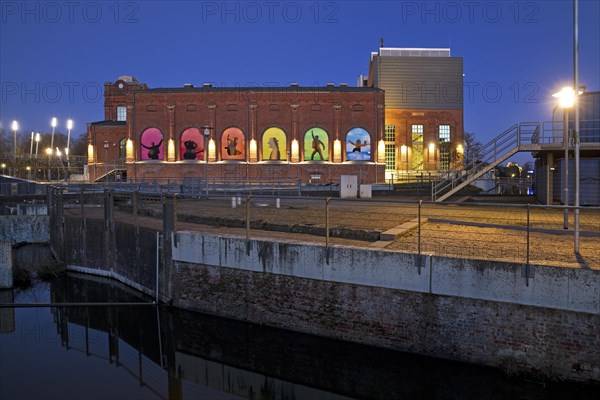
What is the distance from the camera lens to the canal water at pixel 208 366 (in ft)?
29.7

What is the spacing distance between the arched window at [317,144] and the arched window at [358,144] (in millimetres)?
2478

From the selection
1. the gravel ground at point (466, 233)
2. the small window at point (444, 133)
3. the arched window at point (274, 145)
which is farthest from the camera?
the small window at point (444, 133)

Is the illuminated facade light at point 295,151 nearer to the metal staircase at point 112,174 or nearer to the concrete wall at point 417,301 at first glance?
the metal staircase at point 112,174

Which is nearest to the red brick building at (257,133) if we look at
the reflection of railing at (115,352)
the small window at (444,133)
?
the small window at (444,133)

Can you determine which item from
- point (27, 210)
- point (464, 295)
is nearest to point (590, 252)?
point (464, 295)

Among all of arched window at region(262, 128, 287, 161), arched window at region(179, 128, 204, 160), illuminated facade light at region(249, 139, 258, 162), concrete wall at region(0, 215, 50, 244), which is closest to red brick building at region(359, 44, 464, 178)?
arched window at region(262, 128, 287, 161)

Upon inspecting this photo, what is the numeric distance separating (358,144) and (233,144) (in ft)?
46.1

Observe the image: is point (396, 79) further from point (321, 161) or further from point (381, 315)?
point (381, 315)

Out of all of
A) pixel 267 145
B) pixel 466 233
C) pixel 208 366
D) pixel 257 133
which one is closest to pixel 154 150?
pixel 257 133

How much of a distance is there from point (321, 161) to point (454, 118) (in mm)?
19653

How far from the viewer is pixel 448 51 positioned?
250 feet

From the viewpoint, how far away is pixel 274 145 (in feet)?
192

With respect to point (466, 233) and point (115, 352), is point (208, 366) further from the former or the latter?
point (466, 233)

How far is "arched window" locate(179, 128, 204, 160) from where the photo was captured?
58812 millimetres
